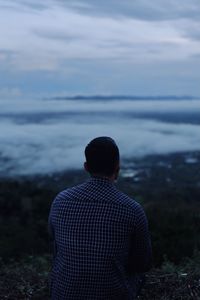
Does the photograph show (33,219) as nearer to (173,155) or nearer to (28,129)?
(173,155)

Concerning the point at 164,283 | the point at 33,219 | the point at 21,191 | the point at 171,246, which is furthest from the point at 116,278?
the point at 21,191

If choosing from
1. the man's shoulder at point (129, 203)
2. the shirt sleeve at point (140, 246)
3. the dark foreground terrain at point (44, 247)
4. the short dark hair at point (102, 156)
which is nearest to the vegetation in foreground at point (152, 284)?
the dark foreground terrain at point (44, 247)

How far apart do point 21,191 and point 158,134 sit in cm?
6612

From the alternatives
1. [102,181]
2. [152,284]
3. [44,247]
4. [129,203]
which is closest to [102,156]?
[102,181]

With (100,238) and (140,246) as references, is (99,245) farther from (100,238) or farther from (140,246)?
(140,246)

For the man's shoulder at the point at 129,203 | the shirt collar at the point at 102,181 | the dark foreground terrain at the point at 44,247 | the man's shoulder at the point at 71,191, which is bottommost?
the dark foreground terrain at the point at 44,247

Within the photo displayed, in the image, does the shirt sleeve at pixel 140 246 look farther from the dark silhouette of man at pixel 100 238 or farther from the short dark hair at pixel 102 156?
the short dark hair at pixel 102 156

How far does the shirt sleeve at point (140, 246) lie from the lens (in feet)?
8.91

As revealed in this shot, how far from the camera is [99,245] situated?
2693 mm

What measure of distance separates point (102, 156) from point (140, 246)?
49 centimetres

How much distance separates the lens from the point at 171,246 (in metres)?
8.08

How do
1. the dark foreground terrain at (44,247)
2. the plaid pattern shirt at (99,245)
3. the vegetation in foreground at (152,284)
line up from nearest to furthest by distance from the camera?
the plaid pattern shirt at (99,245)
the vegetation in foreground at (152,284)
the dark foreground terrain at (44,247)

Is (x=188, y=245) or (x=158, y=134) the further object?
(x=158, y=134)

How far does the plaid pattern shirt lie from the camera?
268 centimetres
